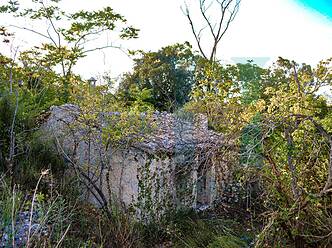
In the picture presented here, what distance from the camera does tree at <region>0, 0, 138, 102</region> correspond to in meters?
12.7

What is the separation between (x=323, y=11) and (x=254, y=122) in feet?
7.89

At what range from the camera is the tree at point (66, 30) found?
1266cm

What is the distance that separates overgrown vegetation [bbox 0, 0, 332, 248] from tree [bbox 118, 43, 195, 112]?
4.53 meters

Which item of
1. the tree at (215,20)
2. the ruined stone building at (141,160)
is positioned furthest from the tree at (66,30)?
the tree at (215,20)

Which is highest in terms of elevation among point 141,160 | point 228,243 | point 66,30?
point 66,30

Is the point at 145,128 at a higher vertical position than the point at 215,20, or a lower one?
lower

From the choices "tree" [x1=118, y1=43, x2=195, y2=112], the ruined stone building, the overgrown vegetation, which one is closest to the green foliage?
the overgrown vegetation

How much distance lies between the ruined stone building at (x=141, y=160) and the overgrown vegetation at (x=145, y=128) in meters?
0.25

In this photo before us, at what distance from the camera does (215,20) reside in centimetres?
1950

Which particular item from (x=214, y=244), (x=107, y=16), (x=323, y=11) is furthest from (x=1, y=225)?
(x=107, y=16)

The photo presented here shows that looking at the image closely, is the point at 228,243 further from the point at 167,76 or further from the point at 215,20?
the point at 215,20

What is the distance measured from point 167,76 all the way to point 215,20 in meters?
3.23

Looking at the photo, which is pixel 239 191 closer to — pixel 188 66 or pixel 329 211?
pixel 329 211

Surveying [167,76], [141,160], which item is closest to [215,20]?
[167,76]
